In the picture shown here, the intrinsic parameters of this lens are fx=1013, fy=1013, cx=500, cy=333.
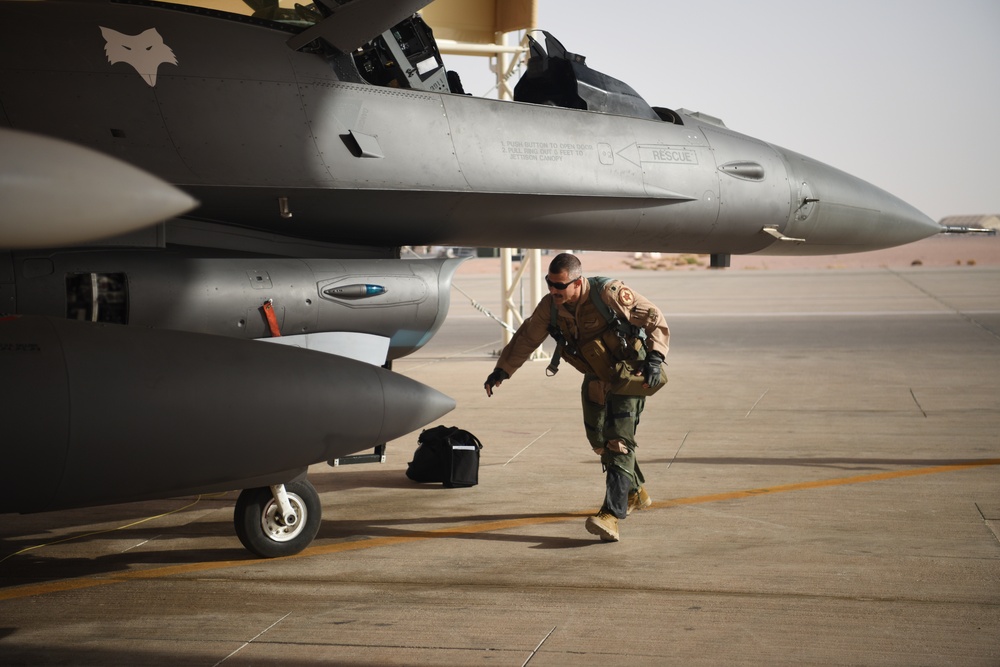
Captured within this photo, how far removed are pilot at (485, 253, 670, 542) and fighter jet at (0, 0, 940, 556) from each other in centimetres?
90

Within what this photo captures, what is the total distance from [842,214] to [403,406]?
5.02m

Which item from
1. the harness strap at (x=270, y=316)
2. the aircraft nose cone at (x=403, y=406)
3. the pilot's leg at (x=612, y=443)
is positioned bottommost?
the pilot's leg at (x=612, y=443)

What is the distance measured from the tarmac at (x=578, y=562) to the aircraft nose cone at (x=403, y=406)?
851 millimetres

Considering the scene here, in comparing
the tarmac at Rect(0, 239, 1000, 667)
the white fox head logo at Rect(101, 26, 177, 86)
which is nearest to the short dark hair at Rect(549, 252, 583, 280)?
the tarmac at Rect(0, 239, 1000, 667)

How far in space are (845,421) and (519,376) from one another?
19.5 feet

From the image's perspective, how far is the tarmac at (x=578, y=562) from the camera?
491 centimetres

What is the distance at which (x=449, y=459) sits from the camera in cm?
848

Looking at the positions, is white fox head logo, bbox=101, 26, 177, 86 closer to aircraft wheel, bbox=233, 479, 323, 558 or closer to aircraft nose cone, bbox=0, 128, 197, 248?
aircraft nose cone, bbox=0, 128, 197, 248

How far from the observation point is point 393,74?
286 inches

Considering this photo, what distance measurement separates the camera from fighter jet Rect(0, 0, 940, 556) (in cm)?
526

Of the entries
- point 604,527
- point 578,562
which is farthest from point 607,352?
point 578,562

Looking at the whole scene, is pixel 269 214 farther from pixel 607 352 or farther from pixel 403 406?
pixel 607 352

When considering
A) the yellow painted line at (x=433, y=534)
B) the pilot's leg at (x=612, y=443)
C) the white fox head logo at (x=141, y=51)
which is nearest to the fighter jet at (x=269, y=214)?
the white fox head logo at (x=141, y=51)

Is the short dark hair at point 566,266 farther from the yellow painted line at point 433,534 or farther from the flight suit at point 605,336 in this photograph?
the yellow painted line at point 433,534
